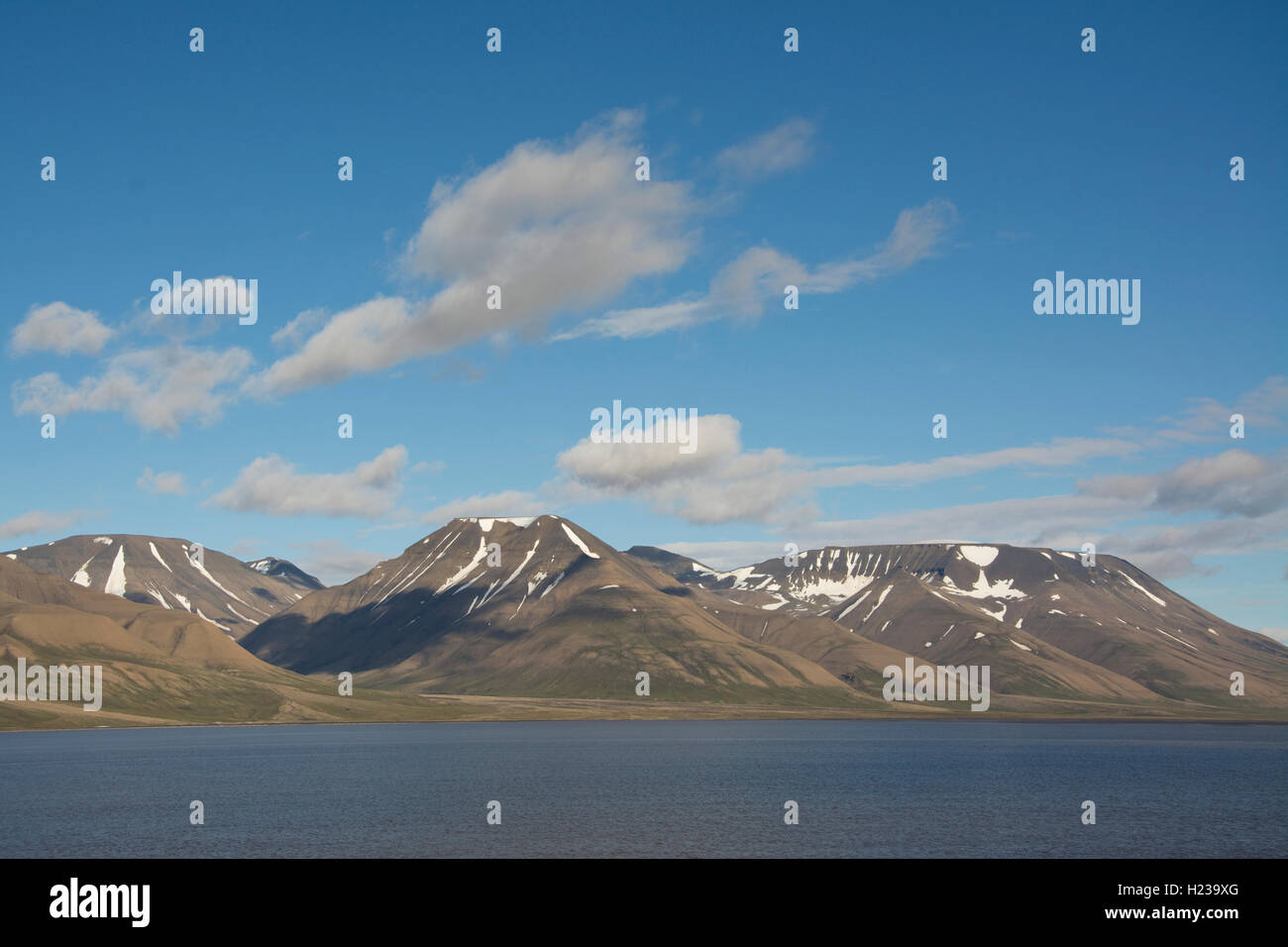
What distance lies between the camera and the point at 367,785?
15850cm
